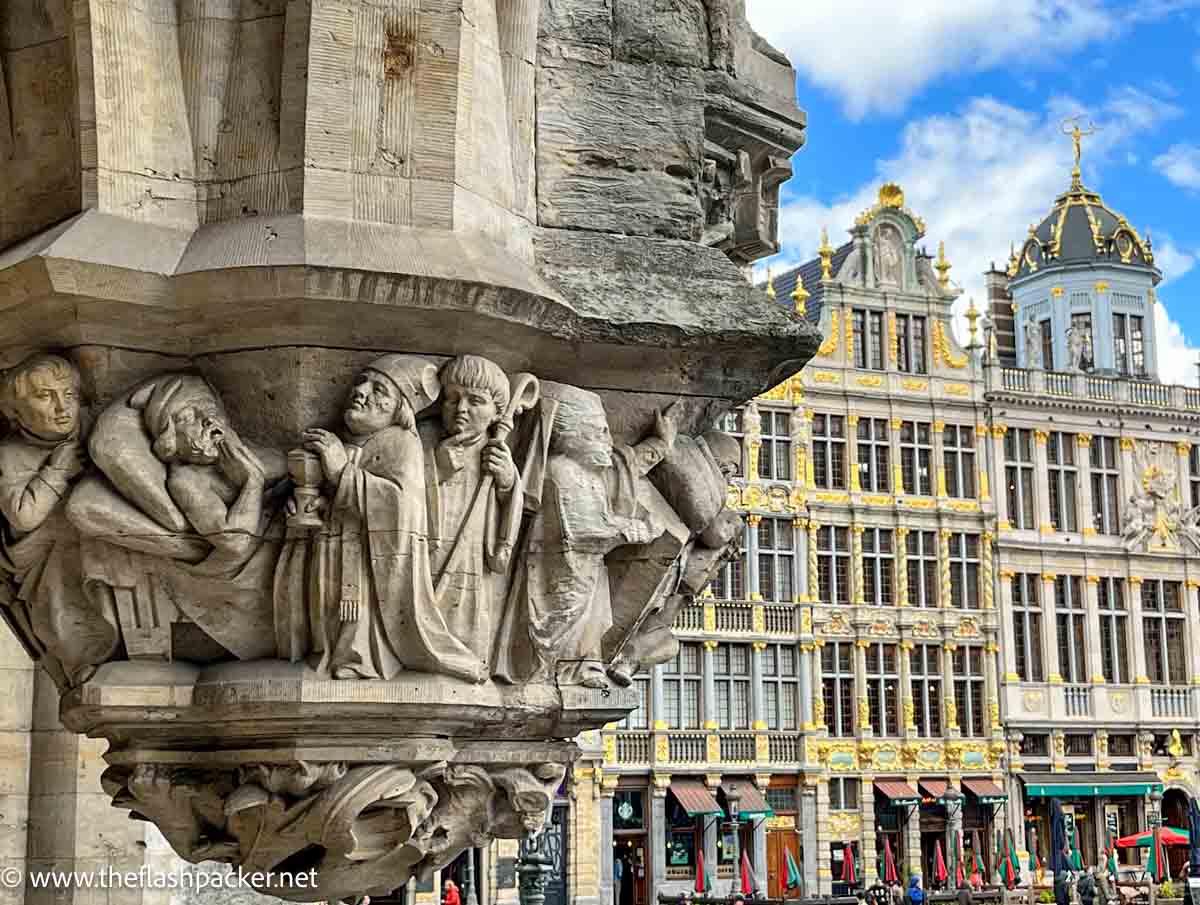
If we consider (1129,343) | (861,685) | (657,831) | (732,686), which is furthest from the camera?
(1129,343)

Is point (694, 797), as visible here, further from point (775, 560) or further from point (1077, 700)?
point (1077, 700)

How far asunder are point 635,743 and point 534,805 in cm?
2685

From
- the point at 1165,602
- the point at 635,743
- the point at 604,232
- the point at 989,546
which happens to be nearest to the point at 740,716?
the point at 635,743

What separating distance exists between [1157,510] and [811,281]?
8831mm

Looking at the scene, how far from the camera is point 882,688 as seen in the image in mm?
32406

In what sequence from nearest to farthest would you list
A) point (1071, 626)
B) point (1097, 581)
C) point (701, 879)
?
point (701, 879) < point (1071, 626) < point (1097, 581)

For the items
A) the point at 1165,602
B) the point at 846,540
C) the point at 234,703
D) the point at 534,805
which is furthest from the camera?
the point at 1165,602

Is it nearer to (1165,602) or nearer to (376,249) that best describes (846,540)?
(1165,602)

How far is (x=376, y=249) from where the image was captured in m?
3.22

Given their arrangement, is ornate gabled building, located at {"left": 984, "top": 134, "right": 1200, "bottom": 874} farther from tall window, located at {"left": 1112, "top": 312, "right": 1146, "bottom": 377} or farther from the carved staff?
the carved staff

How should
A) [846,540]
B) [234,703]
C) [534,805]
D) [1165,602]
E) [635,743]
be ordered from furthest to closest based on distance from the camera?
[1165,602]
[846,540]
[635,743]
[534,805]
[234,703]

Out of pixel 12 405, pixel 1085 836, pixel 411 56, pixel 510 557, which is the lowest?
pixel 1085 836

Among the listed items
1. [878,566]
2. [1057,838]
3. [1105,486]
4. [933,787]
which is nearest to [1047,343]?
[1105,486]

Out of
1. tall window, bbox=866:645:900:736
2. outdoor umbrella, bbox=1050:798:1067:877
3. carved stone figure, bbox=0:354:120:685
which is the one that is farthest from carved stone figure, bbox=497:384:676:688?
tall window, bbox=866:645:900:736
